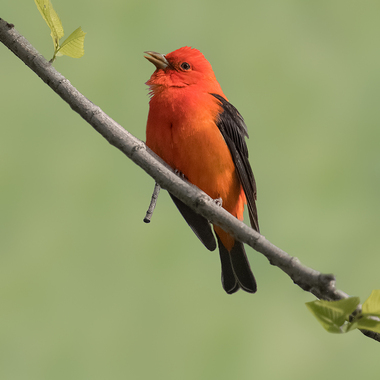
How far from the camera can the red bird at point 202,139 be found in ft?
6.49

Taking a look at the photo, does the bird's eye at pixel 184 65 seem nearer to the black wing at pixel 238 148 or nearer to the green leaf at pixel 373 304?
the black wing at pixel 238 148

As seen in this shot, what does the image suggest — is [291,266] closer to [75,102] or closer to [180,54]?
[75,102]

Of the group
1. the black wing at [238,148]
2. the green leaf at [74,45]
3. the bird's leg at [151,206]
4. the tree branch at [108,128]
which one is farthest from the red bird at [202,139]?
the green leaf at [74,45]

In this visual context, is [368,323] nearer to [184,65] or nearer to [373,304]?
[373,304]

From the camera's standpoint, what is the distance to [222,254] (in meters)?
2.39

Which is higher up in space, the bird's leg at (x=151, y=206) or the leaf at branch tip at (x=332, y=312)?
the bird's leg at (x=151, y=206)

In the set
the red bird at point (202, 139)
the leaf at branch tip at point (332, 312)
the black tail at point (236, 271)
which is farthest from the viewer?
the black tail at point (236, 271)

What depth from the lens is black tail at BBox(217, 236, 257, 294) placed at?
7.34 feet

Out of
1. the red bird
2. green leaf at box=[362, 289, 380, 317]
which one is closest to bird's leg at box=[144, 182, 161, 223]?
the red bird

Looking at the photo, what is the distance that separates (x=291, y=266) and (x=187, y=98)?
1056mm

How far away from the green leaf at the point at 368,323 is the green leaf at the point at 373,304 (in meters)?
0.03

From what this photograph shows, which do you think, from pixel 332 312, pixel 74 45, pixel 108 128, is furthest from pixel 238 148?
pixel 332 312

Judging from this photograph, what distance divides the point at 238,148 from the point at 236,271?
0.67 metres

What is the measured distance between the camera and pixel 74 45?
1393mm
